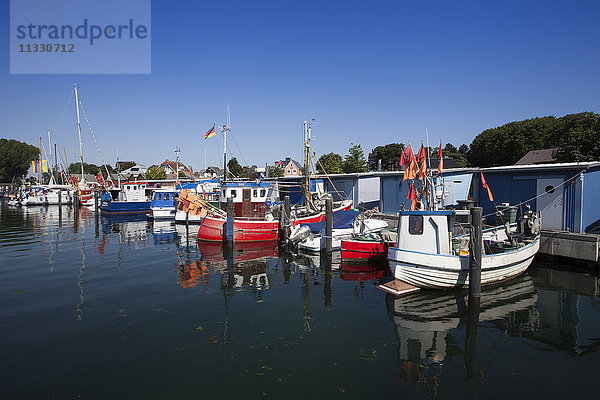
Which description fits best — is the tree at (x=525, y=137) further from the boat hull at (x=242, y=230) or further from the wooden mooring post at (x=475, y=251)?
the wooden mooring post at (x=475, y=251)

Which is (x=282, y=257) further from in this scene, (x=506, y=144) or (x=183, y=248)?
(x=506, y=144)

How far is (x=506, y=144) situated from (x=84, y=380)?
188 ft

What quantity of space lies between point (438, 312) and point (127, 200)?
45.0 m

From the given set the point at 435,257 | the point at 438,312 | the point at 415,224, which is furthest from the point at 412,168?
the point at 438,312

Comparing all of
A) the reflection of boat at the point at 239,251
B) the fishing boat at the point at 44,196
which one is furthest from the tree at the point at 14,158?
the reflection of boat at the point at 239,251

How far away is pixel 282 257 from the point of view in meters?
20.2

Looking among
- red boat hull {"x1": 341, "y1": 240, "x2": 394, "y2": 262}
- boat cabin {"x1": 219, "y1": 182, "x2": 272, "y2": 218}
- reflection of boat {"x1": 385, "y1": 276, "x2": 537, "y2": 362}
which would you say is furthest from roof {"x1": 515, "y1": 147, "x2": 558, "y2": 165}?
boat cabin {"x1": 219, "y1": 182, "x2": 272, "y2": 218}

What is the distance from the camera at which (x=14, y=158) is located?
8800 centimetres

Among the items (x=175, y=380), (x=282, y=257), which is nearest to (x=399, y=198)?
(x=282, y=257)

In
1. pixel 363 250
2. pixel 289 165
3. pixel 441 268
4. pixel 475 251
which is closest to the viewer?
pixel 475 251

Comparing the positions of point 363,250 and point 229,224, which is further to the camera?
point 229,224

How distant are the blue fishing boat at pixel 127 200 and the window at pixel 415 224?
40090 mm

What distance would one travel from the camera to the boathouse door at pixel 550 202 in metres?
18.4

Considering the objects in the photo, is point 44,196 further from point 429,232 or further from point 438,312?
point 438,312
